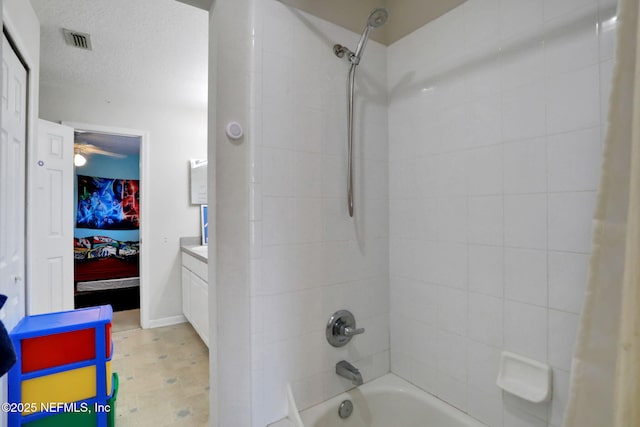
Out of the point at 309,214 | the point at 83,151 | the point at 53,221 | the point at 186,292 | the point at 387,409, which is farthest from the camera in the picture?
the point at 83,151

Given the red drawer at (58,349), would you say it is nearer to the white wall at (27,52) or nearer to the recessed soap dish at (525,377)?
the white wall at (27,52)

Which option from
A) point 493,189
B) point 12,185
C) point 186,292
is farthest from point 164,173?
point 493,189

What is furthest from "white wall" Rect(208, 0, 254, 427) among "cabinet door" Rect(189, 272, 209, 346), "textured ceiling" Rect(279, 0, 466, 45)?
"cabinet door" Rect(189, 272, 209, 346)

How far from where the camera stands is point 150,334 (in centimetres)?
316

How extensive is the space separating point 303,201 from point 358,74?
71 cm

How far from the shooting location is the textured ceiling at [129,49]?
1.88 metres

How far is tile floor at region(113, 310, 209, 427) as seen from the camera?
74.3 inches

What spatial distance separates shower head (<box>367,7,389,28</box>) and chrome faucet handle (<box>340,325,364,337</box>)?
128 centimetres

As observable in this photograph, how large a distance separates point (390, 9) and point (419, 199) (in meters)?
1.00

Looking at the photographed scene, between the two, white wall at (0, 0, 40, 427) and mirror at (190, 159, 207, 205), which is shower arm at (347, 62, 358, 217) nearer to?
white wall at (0, 0, 40, 427)

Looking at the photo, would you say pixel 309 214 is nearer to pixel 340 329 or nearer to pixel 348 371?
pixel 340 329

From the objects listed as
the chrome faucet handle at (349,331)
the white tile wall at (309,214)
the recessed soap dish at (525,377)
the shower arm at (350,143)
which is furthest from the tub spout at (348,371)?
the shower arm at (350,143)

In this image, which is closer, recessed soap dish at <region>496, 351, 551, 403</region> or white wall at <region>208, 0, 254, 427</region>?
recessed soap dish at <region>496, 351, 551, 403</region>

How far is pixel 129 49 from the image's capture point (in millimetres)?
2320
